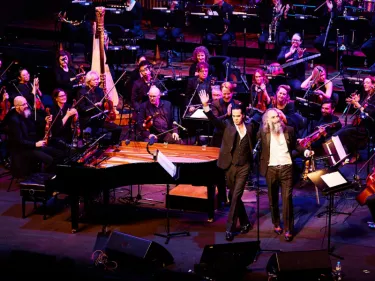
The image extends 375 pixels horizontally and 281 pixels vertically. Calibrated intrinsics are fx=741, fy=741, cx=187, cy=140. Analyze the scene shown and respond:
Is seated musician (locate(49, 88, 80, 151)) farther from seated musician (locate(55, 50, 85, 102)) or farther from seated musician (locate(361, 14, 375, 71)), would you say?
seated musician (locate(361, 14, 375, 71))

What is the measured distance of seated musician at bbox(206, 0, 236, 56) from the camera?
16344 millimetres

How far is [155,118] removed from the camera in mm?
11602

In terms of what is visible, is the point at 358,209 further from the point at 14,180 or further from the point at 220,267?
the point at 14,180

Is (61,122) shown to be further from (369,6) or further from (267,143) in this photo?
(369,6)

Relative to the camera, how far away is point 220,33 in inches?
647

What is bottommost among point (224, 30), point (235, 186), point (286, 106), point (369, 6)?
point (235, 186)

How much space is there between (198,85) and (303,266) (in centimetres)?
518

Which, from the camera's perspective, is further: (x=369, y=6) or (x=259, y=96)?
(x=369, y=6)

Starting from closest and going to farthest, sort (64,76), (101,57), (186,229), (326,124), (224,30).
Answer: (186,229) → (326,124) → (64,76) → (101,57) → (224,30)

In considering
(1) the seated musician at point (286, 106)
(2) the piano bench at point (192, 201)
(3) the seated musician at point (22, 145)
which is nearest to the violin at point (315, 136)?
(1) the seated musician at point (286, 106)

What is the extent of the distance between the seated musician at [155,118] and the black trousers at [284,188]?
2329 mm

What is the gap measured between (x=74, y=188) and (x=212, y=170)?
1826 millimetres

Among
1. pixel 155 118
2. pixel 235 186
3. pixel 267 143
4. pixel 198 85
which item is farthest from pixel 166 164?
pixel 198 85

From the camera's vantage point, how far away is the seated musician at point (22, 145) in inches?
449
